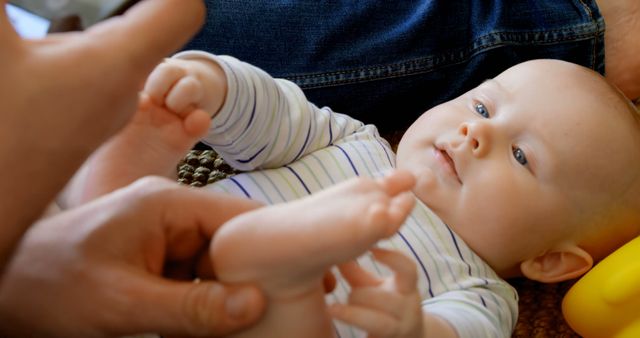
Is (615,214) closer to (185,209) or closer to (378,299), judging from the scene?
(378,299)

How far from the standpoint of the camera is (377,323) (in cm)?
54

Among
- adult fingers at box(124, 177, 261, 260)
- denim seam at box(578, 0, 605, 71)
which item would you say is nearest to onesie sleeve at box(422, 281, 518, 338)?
adult fingers at box(124, 177, 261, 260)

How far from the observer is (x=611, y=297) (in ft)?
2.77

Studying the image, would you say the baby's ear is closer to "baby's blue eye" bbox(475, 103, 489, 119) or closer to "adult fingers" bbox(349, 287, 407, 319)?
"baby's blue eye" bbox(475, 103, 489, 119)

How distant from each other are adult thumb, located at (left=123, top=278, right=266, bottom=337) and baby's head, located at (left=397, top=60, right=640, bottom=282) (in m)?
0.44

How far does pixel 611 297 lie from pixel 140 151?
0.63 m

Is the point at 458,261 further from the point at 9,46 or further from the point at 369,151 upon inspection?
the point at 9,46

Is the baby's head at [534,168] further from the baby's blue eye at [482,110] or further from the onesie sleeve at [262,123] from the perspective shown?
the onesie sleeve at [262,123]

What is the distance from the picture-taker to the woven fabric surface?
95 centimetres

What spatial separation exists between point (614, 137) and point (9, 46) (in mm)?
737

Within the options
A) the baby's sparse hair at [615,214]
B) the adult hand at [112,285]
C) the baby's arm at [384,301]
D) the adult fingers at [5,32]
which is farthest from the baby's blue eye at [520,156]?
the adult fingers at [5,32]

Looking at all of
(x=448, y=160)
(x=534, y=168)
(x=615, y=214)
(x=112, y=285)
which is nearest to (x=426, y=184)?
(x=448, y=160)

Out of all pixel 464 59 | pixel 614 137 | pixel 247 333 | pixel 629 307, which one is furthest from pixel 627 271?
pixel 247 333

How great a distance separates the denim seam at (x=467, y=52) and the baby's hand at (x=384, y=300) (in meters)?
0.49
